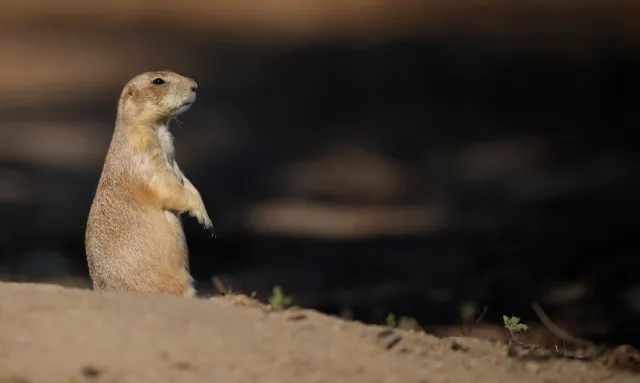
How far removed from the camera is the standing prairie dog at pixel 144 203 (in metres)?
6.83

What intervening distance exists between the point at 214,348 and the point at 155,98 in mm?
2505

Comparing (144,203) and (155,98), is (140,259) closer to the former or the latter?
(144,203)

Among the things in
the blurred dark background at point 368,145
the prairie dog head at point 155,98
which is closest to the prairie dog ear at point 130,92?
the prairie dog head at point 155,98

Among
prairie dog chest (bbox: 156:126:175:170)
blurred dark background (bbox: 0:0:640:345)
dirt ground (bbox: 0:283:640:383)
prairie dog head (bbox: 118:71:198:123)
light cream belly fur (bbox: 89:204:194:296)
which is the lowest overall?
dirt ground (bbox: 0:283:640:383)

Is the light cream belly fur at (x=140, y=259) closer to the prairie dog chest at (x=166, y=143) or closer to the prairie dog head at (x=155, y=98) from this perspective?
the prairie dog chest at (x=166, y=143)

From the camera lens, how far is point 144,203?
704 centimetres

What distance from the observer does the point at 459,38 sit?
17375 mm

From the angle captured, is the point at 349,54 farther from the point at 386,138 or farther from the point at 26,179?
Answer: the point at 26,179

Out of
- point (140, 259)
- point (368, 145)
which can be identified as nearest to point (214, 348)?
point (140, 259)

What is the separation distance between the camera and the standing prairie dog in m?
6.83

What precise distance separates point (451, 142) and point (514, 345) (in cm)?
816

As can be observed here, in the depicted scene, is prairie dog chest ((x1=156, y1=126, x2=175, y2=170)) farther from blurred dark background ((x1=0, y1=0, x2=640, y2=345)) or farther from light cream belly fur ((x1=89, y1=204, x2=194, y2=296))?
blurred dark background ((x1=0, y1=0, x2=640, y2=345))

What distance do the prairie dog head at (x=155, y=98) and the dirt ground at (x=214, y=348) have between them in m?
1.70

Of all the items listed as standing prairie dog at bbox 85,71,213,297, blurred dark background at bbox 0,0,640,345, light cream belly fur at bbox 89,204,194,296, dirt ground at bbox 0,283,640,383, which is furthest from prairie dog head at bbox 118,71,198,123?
blurred dark background at bbox 0,0,640,345
